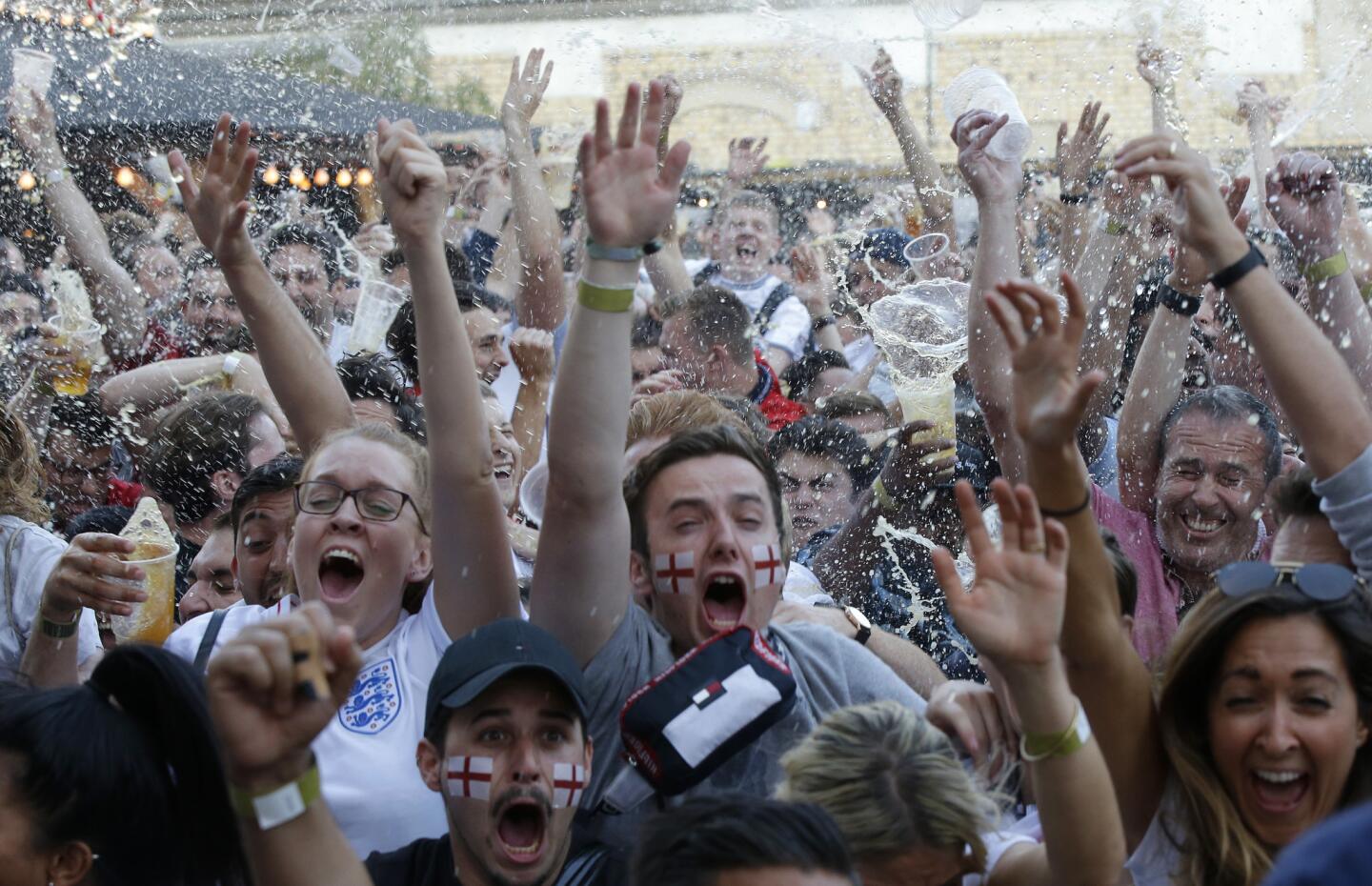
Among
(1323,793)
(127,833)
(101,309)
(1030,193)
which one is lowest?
(1323,793)

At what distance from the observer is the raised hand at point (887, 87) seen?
18.7ft

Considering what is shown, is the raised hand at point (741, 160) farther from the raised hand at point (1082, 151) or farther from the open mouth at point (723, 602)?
the open mouth at point (723, 602)

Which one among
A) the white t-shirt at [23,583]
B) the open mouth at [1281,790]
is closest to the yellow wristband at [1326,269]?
the open mouth at [1281,790]

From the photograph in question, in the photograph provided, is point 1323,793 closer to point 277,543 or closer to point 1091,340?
point 277,543

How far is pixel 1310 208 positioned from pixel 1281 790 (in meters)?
1.86

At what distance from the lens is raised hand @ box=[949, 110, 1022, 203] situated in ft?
12.1

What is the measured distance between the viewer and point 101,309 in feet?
Answer: 19.7

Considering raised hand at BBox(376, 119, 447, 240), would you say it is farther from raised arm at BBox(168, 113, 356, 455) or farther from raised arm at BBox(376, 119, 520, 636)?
raised arm at BBox(168, 113, 356, 455)

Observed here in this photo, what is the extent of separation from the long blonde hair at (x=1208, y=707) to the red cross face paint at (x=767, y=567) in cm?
71

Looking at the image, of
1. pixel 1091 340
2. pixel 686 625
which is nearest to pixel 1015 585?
pixel 686 625

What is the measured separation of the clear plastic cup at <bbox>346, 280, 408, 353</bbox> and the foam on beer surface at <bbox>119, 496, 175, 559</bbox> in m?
2.03

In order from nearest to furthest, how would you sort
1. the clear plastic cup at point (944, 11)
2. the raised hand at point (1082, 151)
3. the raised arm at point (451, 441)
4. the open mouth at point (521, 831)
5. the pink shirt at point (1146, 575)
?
the open mouth at point (521, 831), the raised arm at point (451, 441), the pink shirt at point (1146, 575), the raised hand at point (1082, 151), the clear plastic cup at point (944, 11)

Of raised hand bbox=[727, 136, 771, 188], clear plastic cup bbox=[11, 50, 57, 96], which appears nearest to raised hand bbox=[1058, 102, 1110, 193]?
raised hand bbox=[727, 136, 771, 188]

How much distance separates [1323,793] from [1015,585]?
0.59 meters
